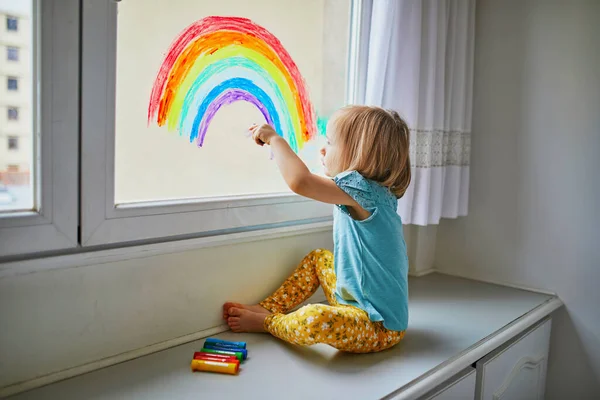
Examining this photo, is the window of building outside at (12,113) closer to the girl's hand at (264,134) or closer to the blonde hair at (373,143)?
the girl's hand at (264,134)

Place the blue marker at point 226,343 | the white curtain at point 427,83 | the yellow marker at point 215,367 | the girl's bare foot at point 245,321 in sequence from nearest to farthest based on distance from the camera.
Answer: the yellow marker at point 215,367, the blue marker at point 226,343, the girl's bare foot at point 245,321, the white curtain at point 427,83

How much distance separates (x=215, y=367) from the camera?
111cm

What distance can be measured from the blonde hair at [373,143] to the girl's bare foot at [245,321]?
0.40m

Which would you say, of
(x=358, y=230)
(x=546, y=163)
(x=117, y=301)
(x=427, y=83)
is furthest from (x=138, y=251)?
(x=546, y=163)

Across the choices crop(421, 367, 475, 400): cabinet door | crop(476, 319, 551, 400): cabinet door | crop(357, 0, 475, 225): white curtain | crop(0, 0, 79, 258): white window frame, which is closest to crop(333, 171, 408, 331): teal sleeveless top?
crop(421, 367, 475, 400): cabinet door

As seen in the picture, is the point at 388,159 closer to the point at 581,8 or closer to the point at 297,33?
the point at 297,33

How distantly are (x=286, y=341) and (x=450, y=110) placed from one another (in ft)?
3.11

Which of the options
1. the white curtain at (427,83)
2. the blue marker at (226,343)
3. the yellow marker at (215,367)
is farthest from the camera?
the white curtain at (427,83)

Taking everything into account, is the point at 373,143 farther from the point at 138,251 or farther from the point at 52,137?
the point at 52,137

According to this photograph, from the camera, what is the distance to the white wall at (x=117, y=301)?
3.27ft

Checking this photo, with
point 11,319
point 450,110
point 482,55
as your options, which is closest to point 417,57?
point 450,110


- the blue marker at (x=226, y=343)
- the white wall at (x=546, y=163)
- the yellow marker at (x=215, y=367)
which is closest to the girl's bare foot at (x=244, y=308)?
the blue marker at (x=226, y=343)

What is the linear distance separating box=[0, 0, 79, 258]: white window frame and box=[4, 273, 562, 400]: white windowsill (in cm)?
27

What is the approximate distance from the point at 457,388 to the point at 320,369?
32 cm
